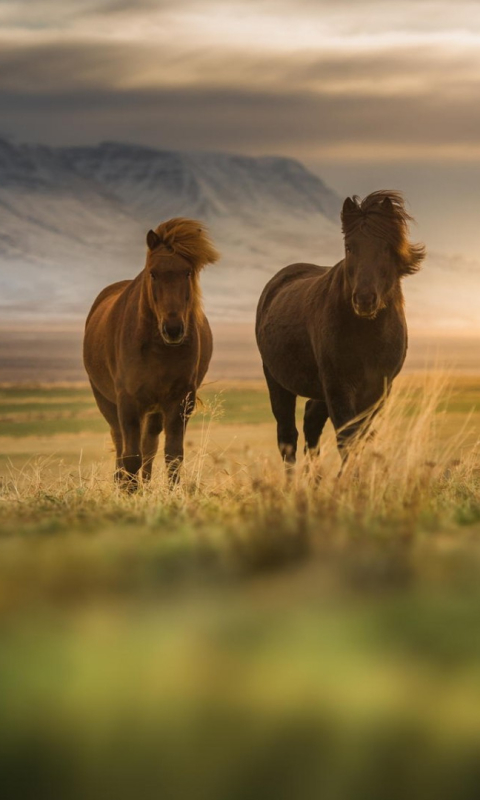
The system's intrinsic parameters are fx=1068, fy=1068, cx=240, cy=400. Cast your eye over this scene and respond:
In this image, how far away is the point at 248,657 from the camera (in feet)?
10.8

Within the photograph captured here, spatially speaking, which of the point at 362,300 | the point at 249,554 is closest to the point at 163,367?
the point at 362,300

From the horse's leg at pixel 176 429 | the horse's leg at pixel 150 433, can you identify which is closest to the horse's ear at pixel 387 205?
the horse's leg at pixel 176 429

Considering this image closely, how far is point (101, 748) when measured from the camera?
285 centimetres

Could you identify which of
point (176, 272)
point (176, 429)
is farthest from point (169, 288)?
point (176, 429)

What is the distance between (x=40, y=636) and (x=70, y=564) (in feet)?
3.01

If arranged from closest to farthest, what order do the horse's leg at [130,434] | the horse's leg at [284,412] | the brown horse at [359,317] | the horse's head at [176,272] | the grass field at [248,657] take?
the grass field at [248,657] < the brown horse at [359,317] < the horse's head at [176,272] < the horse's leg at [130,434] < the horse's leg at [284,412]

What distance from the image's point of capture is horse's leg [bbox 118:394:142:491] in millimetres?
8602

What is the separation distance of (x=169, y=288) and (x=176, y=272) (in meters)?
0.16

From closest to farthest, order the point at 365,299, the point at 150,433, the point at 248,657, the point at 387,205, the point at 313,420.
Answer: the point at 248,657
the point at 365,299
the point at 387,205
the point at 150,433
the point at 313,420

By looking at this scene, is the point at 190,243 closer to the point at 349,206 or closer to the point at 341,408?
the point at 349,206

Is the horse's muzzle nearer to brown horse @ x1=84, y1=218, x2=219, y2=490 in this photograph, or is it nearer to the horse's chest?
brown horse @ x1=84, y1=218, x2=219, y2=490

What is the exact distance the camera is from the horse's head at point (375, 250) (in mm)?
7562

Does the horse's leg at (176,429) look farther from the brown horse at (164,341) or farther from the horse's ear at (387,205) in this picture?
the horse's ear at (387,205)

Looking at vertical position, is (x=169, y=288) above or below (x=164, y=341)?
above
